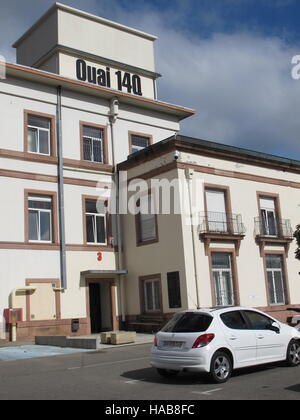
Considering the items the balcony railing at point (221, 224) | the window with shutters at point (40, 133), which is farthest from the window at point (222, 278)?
the window with shutters at point (40, 133)

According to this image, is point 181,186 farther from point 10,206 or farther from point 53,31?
point 53,31

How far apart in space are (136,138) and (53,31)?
7.28m

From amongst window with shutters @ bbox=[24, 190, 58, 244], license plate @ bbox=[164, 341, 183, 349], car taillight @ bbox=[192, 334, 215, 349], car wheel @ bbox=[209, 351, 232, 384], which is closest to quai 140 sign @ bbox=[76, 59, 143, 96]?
window with shutters @ bbox=[24, 190, 58, 244]

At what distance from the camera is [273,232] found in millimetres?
26281

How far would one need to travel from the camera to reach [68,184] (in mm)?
24344

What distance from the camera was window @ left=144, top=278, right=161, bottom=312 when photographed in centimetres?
2388

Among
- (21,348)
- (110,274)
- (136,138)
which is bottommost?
(21,348)

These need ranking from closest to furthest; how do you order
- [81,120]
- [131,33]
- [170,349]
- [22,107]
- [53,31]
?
1. [170,349]
2. [22,107]
3. [81,120]
4. [53,31]
5. [131,33]

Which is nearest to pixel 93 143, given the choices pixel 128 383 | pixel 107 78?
pixel 107 78

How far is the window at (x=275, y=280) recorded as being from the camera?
82.9 ft

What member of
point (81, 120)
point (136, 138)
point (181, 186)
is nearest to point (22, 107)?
point (81, 120)

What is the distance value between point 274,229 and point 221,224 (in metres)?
4.02

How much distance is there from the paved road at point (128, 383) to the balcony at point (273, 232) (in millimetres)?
12902

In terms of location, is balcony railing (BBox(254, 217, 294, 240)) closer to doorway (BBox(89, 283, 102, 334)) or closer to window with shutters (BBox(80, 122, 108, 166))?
window with shutters (BBox(80, 122, 108, 166))
